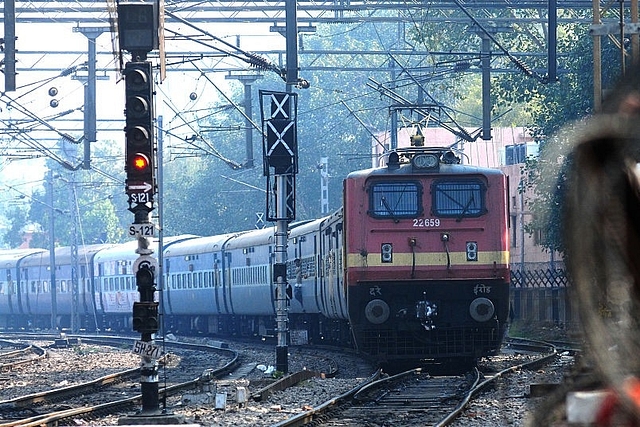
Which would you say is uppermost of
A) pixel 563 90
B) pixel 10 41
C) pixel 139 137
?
pixel 563 90

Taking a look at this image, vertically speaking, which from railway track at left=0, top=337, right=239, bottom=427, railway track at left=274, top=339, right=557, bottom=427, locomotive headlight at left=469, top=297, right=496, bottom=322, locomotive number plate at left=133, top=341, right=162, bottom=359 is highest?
locomotive headlight at left=469, top=297, right=496, bottom=322

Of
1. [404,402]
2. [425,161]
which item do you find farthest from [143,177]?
[425,161]

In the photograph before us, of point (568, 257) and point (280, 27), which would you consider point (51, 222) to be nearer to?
point (280, 27)

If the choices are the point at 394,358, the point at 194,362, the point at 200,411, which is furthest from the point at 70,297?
the point at 200,411

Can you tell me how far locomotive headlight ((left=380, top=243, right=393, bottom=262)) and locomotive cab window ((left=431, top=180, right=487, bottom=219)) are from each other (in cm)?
80

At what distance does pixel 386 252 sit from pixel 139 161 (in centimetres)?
605

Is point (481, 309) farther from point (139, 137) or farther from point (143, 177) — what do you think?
point (139, 137)

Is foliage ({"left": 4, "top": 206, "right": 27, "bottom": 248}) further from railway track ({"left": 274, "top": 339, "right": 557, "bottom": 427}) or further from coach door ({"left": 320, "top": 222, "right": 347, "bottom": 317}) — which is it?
railway track ({"left": 274, "top": 339, "right": 557, "bottom": 427})

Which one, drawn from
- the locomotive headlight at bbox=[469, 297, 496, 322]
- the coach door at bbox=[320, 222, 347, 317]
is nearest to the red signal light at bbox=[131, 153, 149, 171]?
the locomotive headlight at bbox=[469, 297, 496, 322]

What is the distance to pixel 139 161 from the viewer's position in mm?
12539

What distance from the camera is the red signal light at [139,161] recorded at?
12531 mm

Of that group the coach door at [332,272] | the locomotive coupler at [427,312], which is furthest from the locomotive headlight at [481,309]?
the coach door at [332,272]

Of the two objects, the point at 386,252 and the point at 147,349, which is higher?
the point at 386,252

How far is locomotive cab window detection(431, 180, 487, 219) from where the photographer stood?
18.0 metres
